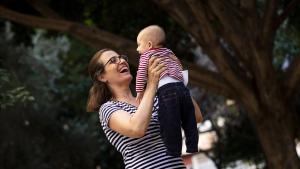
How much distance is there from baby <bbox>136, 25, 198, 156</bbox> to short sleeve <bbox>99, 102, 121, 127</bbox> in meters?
0.16

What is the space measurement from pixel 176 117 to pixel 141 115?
22 centimetres

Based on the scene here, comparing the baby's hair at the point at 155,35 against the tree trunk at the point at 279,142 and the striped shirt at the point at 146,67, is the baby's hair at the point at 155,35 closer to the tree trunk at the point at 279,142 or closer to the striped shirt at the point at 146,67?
the striped shirt at the point at 146,67

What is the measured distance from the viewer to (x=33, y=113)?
1777 centimetres

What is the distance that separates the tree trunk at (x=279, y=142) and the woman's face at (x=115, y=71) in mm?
6946

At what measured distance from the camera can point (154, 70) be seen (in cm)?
361

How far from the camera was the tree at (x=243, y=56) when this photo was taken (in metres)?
10.2

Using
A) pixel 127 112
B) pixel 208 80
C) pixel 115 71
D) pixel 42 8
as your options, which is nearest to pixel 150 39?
pixel 115 71

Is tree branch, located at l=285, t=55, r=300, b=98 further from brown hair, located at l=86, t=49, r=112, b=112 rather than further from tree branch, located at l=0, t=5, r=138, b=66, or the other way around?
brown hair, located at l=86, t=49, r=112, b=112

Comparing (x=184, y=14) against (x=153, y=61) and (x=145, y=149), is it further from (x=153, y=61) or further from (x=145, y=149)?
(x=145, y=149)

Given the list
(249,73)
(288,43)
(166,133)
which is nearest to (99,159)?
(288,43)

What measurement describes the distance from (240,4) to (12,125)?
7241mm

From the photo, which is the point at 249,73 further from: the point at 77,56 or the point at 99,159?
the point at 99,159

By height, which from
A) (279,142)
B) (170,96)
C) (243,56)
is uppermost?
(243,56)

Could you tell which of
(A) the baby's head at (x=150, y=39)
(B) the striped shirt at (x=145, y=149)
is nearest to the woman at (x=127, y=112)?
(B) the striped shirt at (x=145, y=149)
